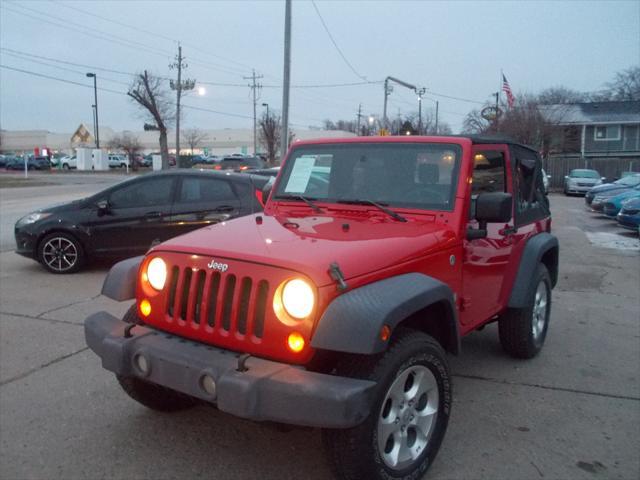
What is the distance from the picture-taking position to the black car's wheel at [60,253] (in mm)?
8195

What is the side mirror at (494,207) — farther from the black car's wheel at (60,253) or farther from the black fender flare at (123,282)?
the black car's wheel at (60,253)

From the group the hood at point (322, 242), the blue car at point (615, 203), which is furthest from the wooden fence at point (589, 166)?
the hood at point (322, 242)

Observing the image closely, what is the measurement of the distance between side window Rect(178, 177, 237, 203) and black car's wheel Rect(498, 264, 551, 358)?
4736mm

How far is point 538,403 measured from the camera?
4090mm

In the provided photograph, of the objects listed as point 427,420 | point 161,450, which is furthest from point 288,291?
point 161,450

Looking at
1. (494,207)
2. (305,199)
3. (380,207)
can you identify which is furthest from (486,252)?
(305,199)

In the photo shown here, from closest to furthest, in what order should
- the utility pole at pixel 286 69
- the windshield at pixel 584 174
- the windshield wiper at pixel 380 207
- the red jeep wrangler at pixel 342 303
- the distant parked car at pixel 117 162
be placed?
the red jeep wrangler at pixel 342 303
the windshield wiper at pixel 380 207
the utility pole at pixel 286 69
the windshield at pixel 584 174
the distant parked car at pixel 117 162

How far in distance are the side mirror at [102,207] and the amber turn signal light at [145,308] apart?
539cm

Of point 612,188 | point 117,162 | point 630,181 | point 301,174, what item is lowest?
point 612,188

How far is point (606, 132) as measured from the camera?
46656 mm

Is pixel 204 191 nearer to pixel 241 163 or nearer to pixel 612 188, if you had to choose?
pixel 612 188

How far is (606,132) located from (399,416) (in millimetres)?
50253

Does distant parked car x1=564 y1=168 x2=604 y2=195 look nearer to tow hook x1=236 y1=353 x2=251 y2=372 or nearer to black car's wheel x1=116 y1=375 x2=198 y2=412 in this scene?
black car's wheel x1=116 y1=375 x2=198 y2=412

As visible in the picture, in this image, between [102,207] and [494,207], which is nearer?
[494,207]
